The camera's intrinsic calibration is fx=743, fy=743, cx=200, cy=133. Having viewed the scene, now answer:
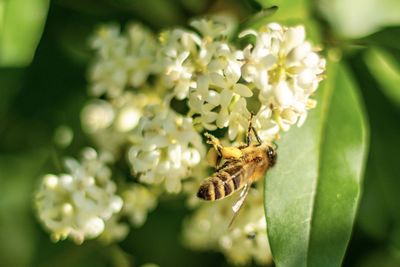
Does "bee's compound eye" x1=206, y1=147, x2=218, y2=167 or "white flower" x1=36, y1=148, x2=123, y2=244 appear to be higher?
"bee's compound eye" x1=206, y1=147, x2=218, y2=167

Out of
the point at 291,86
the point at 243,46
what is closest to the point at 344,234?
the point at 291,86

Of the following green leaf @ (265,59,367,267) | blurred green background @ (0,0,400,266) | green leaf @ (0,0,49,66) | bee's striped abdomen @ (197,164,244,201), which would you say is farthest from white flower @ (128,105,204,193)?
blurred green background @ (0,0,400,266)

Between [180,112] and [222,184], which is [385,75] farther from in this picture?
[222,184]

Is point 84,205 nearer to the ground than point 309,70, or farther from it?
nearer to the ground

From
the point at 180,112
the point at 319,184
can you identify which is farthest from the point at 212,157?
the point at 319,184

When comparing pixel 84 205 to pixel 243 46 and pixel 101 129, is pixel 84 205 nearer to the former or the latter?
pixel 101 129

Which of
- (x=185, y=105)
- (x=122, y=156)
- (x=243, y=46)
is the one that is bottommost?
(x=122, y=156)

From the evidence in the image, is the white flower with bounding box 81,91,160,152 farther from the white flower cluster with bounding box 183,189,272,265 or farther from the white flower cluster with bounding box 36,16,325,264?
the white flower cluster with bounding box 183,189,272,265
